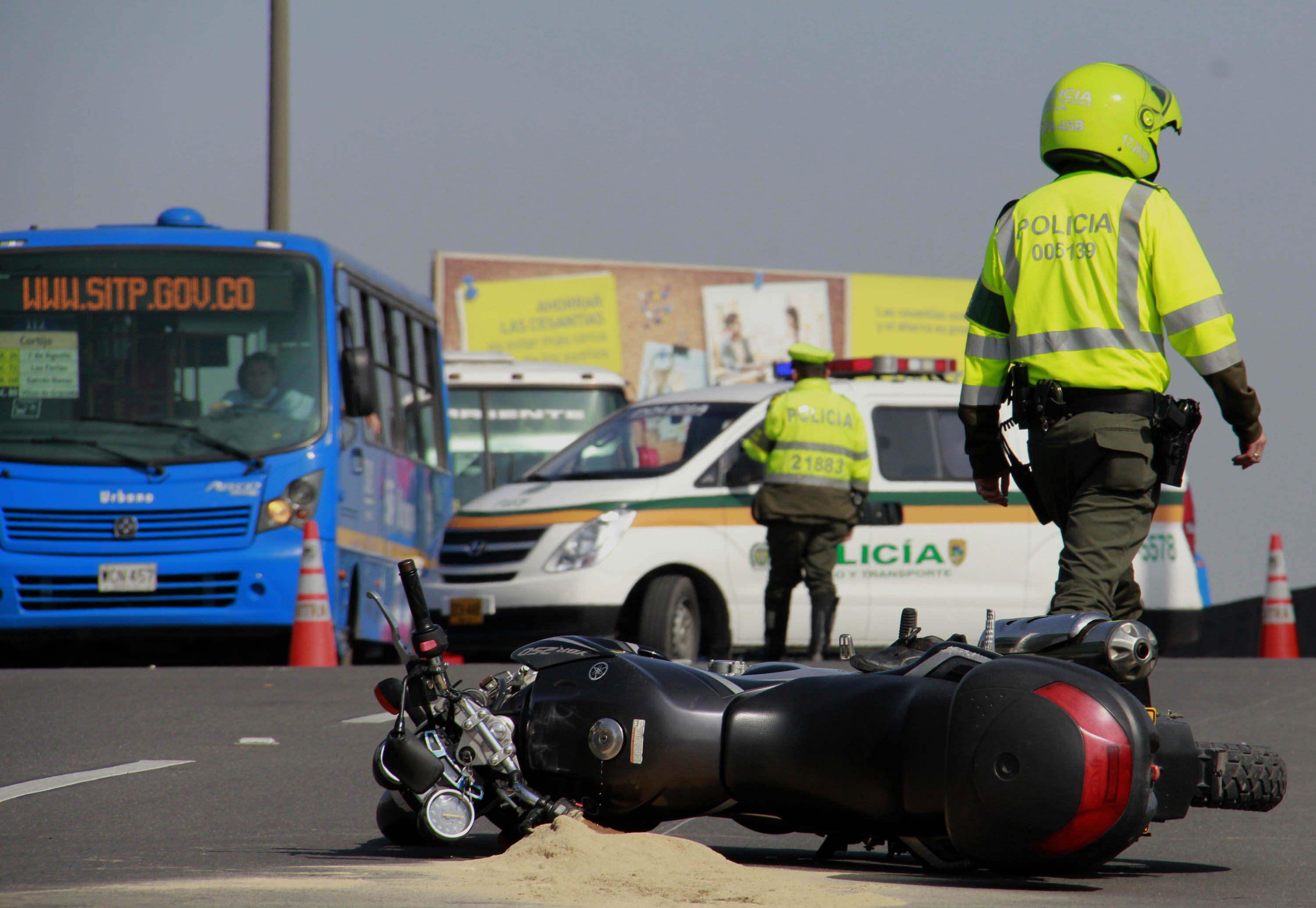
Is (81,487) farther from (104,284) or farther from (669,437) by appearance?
(669,437)

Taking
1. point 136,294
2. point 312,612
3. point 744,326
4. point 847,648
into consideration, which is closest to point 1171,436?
point 847,648

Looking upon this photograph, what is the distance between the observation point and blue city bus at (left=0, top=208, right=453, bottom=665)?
38.7 ft

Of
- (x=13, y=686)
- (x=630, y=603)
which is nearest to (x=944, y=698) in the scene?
(x=13, y=686)

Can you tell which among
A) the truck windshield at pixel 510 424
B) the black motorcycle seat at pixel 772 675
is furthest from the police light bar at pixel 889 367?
the black motorcycle seat at pixel 772 675

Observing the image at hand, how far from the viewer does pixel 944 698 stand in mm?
3809

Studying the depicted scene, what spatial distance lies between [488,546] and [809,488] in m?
2.00

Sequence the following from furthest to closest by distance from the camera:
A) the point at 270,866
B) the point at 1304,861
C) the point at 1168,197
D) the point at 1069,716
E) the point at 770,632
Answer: the point at 770,632 < the point at 1168,197 < the point at 1304,861 < the point at 270,866 < the point at 1069,716

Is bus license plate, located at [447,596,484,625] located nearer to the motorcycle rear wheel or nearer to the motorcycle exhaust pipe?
the motorcycle rear wheel

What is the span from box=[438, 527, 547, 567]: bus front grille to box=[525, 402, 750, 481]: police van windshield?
20.0 inches

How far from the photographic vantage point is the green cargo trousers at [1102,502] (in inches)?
189

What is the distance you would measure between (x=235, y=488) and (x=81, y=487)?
3.03ft

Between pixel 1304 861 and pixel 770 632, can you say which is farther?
pixel 770 632

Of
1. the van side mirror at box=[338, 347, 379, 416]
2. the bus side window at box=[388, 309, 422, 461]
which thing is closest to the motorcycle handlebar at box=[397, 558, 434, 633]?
the van side mirror at box=[338, 347, 379, 416]

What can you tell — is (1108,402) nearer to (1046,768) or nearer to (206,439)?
(1046,768)
